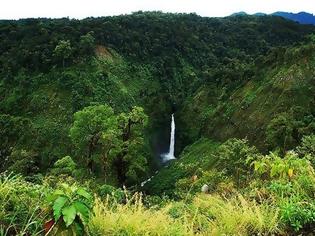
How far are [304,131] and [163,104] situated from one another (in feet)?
125

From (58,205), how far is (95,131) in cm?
4228

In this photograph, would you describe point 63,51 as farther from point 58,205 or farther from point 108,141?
point 58,205

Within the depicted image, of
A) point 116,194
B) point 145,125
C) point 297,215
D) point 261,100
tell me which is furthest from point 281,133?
point 297,215

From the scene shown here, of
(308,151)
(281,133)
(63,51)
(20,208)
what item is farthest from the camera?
(63,51)

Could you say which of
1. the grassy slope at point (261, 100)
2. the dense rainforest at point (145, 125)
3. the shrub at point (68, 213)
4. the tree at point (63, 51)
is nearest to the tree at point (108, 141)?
the dense rainforest at point (145, 125)

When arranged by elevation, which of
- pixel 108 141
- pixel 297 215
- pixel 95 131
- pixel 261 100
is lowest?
pixel 108 141

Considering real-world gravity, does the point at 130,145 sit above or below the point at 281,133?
below

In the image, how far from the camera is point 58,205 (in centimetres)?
527

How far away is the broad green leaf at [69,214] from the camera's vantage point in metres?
5.11

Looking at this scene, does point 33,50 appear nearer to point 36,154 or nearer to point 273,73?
point 36,154

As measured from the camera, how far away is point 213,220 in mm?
6934

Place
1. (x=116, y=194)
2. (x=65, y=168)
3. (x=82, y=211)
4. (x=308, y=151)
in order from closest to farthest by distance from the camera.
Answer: (x=82, y=211) < (x=116, y=194) < (x=308, y=151) < (x=65, y=168)

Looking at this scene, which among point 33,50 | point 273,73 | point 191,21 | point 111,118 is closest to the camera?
point 111,118

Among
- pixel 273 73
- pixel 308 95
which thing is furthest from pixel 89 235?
pixel 273 73
